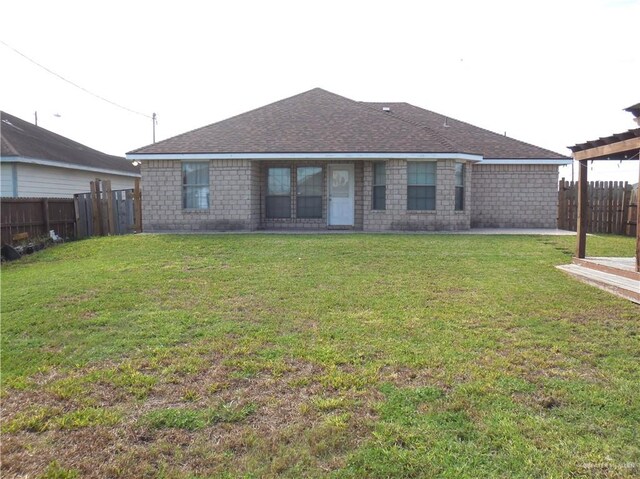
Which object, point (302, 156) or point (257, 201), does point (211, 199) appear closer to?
point (257, 201)

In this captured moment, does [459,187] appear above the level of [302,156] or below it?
below


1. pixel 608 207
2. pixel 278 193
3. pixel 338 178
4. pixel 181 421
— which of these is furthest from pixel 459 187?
pixel 181 421

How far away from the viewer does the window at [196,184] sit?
1728cm

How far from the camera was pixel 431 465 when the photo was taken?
3.19 metres

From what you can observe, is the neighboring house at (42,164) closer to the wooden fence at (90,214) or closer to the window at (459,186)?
the wooden fence at (90,214)

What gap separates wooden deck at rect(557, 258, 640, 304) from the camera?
7.38 m

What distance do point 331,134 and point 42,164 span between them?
11.4 metres

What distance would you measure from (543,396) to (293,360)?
85.8 inches

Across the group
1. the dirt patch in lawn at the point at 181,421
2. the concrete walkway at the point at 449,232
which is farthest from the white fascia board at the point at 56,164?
the dirt patch in lawn at the point at 181,421

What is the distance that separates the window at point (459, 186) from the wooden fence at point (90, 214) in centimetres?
1066

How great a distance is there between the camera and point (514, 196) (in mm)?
18859

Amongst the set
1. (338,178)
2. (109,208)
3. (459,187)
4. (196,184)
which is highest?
(338,178)

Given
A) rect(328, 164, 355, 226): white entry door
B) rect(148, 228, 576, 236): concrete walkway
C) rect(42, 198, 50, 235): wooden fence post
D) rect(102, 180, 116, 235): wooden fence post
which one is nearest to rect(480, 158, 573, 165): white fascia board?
rect(148, 228, 576, 236): concrete walkway

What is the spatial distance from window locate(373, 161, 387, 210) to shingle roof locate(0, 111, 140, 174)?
41.9ft
